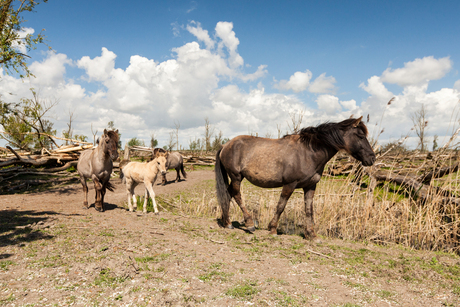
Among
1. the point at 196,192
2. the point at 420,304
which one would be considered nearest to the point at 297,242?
the point at 420,304

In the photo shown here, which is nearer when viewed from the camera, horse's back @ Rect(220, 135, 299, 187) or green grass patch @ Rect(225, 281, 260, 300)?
green grass patch @ Rect(225, 281, 260, 300)

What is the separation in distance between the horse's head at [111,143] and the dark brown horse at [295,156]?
293 centimetres

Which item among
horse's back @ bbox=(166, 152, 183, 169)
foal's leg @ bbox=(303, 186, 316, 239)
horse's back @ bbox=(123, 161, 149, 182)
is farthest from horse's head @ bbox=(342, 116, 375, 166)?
horse's back @ bbox=(166, 152, 183, 169)

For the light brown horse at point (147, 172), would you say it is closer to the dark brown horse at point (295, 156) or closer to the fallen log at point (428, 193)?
the dark brown horse at point (295, 156)

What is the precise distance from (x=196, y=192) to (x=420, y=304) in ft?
32.2

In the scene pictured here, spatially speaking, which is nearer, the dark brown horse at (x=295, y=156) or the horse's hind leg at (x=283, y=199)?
the dark brown horse at (x=295, y=156)

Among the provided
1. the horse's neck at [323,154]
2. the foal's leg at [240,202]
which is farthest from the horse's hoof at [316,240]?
the horse's neck at [323,154]

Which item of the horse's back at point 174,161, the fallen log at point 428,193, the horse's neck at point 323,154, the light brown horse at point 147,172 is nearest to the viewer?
the horse's neck at point 323,154

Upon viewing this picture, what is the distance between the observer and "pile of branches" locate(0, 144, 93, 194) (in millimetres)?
12993

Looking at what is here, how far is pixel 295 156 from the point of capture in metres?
5.50

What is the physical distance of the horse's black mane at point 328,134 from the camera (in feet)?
17.4

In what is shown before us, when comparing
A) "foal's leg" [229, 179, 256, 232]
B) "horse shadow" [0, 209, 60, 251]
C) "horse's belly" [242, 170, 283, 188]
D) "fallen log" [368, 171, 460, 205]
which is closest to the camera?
"horse shadow" [0, 209, 60, 251]

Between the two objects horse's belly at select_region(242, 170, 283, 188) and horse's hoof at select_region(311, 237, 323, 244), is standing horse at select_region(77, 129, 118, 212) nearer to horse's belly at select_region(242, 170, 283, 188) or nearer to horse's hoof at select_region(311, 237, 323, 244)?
horse's belly at select_region(242, 170, 283, 188)

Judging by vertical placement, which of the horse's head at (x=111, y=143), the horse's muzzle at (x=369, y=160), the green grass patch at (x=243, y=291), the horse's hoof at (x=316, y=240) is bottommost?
the horse's hoof at (x=316, y=240)
